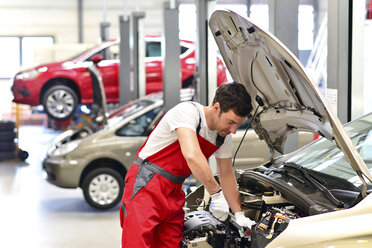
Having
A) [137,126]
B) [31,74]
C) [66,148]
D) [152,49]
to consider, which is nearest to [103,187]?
[66,148]

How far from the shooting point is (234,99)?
3279mm

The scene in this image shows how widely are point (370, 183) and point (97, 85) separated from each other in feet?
22.4

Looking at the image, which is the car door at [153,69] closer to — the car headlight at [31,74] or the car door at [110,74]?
the car door at [110,74]

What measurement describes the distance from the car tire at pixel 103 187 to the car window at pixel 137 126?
0.53 meters

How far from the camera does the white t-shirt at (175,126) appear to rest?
11.0 ft

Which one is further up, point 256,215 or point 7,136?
point 256,215

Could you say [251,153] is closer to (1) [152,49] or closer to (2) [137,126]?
(2) [137,126]

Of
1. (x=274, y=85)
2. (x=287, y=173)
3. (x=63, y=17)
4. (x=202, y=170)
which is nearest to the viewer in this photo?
(x=202, y=170)

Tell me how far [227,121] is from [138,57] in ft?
29.4

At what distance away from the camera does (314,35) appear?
14484 mm

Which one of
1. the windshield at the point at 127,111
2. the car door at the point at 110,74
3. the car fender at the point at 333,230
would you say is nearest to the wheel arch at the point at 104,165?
the windshield at the point at 127,111

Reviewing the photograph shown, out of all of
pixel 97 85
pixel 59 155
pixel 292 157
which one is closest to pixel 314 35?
pixel 97 85

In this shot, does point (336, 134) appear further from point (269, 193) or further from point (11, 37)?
point (11, 37)

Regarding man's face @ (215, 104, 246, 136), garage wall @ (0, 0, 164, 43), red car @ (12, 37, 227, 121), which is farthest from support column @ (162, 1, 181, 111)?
garage wall @ (0, 0, 164, 43)
